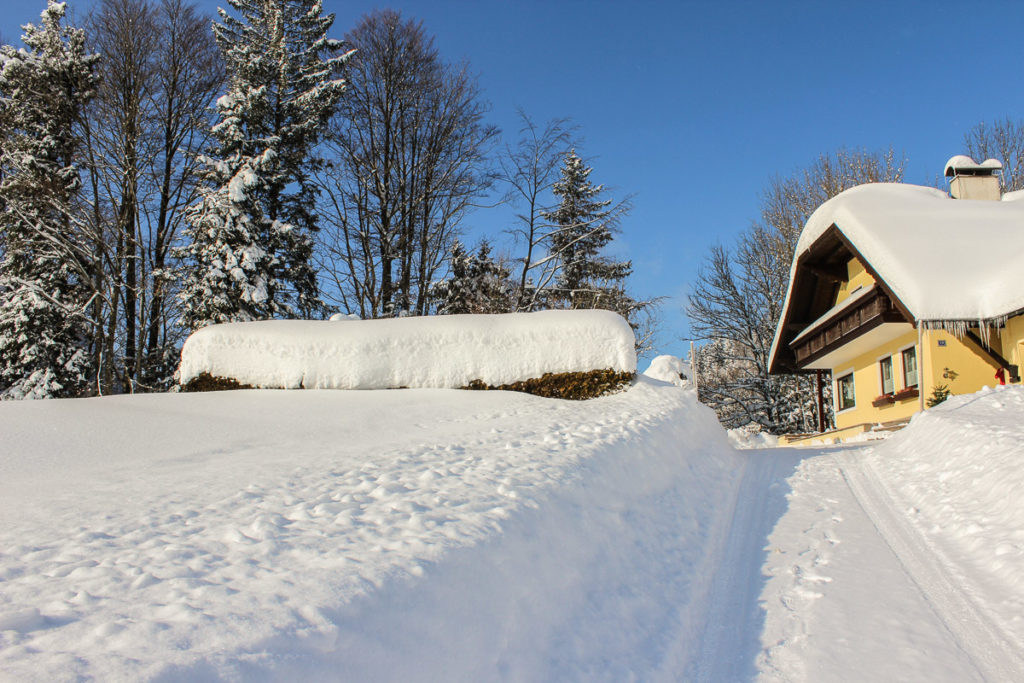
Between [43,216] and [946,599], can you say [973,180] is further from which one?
[43,216]

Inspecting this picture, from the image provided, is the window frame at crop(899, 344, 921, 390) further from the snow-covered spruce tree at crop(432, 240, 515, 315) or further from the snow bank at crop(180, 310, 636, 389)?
the snow-covered spruce tree at crop(432, 240, 515, 315)

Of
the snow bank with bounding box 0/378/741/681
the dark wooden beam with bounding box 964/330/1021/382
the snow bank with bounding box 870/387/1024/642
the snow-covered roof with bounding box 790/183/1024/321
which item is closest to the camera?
the snow bank with bounding box 0/378/741/681

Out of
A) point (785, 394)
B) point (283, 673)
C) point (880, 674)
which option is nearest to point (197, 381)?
point (283, 673)

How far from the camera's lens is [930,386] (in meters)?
13.2

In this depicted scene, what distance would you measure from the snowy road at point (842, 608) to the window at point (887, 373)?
11.6 m

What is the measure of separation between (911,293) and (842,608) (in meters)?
9.95

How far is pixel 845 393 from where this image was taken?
65.9ft

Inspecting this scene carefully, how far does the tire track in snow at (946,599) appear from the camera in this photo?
3.28 metres

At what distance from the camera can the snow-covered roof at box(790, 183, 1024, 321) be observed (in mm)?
11641

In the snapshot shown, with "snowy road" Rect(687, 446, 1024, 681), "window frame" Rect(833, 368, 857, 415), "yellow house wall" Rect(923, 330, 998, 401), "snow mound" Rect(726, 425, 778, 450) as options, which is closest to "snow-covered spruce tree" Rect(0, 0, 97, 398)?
"snowy road" Rect(687, 446, 1024, 681)

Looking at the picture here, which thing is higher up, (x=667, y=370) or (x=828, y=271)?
(x=828, y=271)

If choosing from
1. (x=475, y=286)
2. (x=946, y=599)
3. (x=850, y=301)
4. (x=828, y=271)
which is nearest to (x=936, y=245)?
(x=850, y=301)

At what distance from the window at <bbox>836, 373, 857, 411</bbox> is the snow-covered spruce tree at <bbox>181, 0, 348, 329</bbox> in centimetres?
1786

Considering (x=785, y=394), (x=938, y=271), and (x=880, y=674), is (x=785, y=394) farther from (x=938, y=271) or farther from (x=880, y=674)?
(x=880, y=674)
